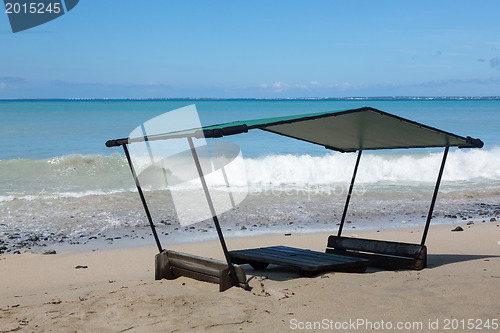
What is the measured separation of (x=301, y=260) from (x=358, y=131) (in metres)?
1.73

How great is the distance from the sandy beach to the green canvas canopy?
5.09 ft

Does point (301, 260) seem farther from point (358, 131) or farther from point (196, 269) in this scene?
point (358, 131)

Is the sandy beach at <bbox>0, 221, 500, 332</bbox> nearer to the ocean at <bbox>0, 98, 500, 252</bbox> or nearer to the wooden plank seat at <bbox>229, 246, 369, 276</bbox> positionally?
the wooden plank seat at <bbox>229, 246, 369, 276</bbox>

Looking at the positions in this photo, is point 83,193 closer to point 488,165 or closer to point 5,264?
point 5,264

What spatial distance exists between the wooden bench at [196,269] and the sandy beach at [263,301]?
4.1 inches

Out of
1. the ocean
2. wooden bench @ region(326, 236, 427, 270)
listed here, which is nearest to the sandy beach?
wooden bench @ region(326, 236, 427, 270)

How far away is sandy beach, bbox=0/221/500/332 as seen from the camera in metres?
4.68

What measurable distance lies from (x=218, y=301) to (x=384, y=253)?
2.82m

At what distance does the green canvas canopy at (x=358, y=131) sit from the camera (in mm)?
5711

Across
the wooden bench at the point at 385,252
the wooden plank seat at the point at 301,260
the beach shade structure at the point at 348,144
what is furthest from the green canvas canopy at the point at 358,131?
the wooden plank seat at the point at 301,260

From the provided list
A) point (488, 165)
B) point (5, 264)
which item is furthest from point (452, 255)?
point (488, 165)

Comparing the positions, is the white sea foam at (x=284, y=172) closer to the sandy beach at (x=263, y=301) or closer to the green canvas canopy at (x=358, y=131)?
the green canvas canopy at (x=358, y=131)

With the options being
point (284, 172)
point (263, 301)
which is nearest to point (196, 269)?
point (263, 301)

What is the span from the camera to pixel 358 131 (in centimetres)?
690
